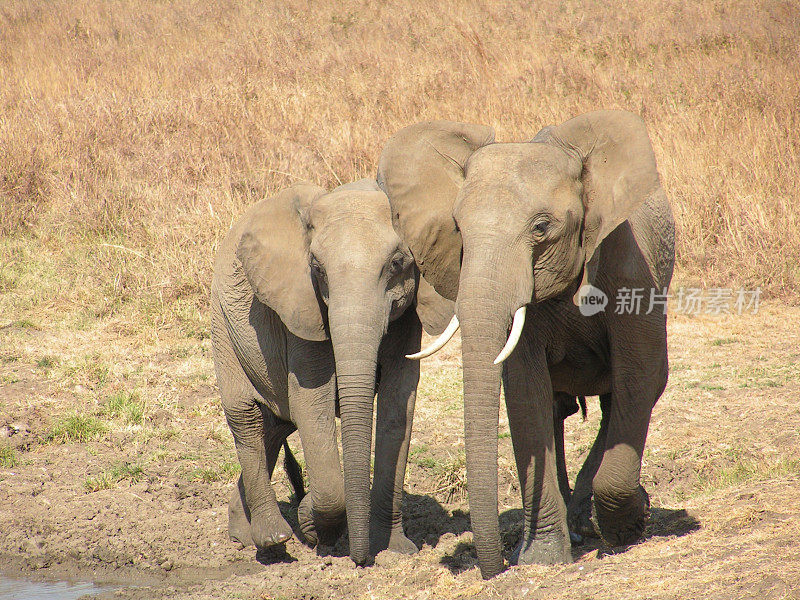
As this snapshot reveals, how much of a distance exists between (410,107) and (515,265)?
1030 cm

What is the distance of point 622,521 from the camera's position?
4.79 metres

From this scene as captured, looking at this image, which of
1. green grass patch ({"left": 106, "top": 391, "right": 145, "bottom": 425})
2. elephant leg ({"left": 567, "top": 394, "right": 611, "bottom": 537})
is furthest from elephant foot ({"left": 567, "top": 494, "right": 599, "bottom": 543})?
green grass patch ({"left": 106, "top": 391, "right": 145, "bottom": 425})

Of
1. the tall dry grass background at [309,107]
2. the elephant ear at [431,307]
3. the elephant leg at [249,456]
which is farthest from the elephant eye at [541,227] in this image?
the tall dry grass background at [309,107]

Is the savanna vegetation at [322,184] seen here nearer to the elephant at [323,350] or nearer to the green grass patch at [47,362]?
the green grass patch at [47,362]

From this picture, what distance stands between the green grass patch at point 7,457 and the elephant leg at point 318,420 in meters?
2.77

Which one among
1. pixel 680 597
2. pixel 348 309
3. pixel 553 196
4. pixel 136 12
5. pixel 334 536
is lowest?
pixel 334 536

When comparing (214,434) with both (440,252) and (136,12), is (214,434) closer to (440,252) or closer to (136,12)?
(440,252)

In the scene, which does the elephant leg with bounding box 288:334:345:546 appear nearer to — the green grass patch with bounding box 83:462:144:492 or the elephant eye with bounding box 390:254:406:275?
the elephant eye with bounding box 390:254:406:275

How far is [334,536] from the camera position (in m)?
5.28

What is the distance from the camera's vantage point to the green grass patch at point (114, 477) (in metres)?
6.38

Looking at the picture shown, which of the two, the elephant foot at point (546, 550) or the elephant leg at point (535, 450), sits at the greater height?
the elephant leg at point (535, 450)

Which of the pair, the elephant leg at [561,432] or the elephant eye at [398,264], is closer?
the elephant eye at [398,264]

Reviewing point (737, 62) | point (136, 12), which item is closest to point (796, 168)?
point (737, 62)
